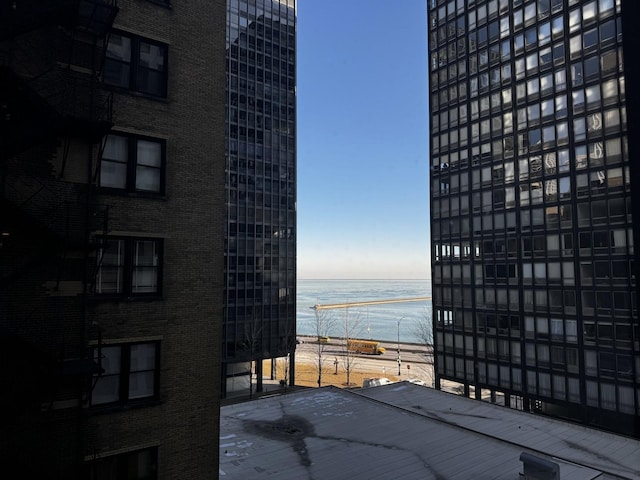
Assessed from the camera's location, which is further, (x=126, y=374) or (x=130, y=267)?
(x=130, y=267)

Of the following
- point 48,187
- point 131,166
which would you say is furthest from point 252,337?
point 48,187

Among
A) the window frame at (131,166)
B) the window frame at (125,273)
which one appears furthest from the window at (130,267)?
the window frame at (131,166)

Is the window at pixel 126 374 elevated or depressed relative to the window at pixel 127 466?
elevated

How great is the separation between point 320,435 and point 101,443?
16030 millimetres

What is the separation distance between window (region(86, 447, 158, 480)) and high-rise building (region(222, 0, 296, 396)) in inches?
1717

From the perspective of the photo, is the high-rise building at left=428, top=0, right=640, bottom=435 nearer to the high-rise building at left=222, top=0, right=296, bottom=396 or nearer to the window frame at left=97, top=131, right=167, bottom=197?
the high-rise building at left=222, top=0, right=296, bottom=396

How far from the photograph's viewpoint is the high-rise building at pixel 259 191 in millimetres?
56594

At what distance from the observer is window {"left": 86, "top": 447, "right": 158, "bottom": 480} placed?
11.2m

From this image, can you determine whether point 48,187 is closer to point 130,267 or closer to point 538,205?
point 130,267

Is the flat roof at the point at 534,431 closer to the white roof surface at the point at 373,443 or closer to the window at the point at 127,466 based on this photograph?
the white roof surface at the point at 373,443

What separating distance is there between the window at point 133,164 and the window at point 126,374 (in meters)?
4.39

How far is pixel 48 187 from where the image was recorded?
1084 centimetres

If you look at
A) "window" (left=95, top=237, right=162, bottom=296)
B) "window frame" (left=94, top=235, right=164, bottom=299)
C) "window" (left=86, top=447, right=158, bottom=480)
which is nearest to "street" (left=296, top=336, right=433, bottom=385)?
"window" (left=86, top=447, right=158, bottom=480)

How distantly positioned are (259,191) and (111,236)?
4811cm
